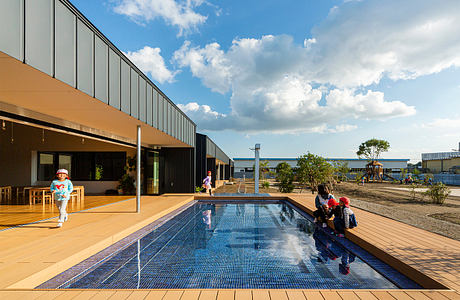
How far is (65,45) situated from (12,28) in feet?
2.76

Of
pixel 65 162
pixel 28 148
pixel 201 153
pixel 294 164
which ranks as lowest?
pixel 294 164

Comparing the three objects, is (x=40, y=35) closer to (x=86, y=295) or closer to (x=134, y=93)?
(x=134, y=93)

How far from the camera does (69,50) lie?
11.4 feet

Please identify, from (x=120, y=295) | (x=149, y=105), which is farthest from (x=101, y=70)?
(x=120, y=295)

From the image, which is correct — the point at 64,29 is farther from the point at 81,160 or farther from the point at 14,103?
the point at 81,160

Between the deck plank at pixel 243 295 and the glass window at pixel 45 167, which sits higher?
the glass window at pixel 45 167

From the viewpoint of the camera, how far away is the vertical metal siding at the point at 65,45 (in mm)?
3225

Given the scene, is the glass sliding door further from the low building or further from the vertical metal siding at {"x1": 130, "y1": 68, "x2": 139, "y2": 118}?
the low building

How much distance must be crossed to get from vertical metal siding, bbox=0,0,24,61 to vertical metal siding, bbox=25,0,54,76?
0.22ft

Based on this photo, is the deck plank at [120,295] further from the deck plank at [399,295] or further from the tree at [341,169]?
the tree at [341,169]

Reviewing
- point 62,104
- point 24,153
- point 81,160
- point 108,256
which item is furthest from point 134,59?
point 24,153

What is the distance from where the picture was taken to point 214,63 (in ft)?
43.7

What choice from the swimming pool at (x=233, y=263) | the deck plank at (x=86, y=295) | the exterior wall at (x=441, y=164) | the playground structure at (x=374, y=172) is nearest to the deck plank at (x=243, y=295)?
the swimming pool at (x=233, y=263)

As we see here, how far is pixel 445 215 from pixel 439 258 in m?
8.00
